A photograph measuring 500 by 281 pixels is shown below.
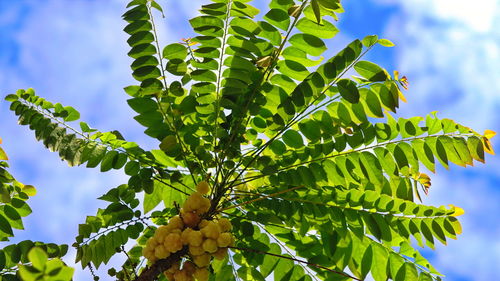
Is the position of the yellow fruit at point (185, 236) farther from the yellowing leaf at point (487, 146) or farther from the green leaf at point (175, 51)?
the yellowing leaf at point (487, 146)

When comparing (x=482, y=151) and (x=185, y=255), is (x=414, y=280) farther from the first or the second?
(x=185, y=255)

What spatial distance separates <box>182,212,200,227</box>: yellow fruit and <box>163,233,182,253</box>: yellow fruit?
0.40 ft

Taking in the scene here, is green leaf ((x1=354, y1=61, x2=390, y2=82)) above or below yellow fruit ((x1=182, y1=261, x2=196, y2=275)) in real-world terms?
above

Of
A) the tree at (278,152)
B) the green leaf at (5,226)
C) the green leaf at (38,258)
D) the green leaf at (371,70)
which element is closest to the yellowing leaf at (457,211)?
the tree at (278,152)

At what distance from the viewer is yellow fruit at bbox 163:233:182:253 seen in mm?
2645

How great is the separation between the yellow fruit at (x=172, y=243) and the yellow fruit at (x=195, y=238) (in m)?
0.06

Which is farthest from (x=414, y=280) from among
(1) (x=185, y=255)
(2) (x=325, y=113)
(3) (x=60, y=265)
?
(3) (x=60, y=265)

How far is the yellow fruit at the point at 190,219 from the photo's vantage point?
9.10ft

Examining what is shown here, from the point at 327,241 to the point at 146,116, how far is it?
1.26 m

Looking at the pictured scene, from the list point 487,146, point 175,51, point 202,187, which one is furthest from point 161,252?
point 487,146

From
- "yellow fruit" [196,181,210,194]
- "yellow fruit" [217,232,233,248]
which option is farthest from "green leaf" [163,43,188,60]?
"yellow fruit" [217,232,233,248]

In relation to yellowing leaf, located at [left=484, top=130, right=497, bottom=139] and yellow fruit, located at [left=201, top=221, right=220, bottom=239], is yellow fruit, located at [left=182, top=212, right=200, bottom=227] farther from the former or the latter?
yellowing leaf, located at [left=484, top=130, right=497, bottom=139]

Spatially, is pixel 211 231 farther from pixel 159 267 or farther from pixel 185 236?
pixel 159 267

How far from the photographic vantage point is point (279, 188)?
3248 millimetres
